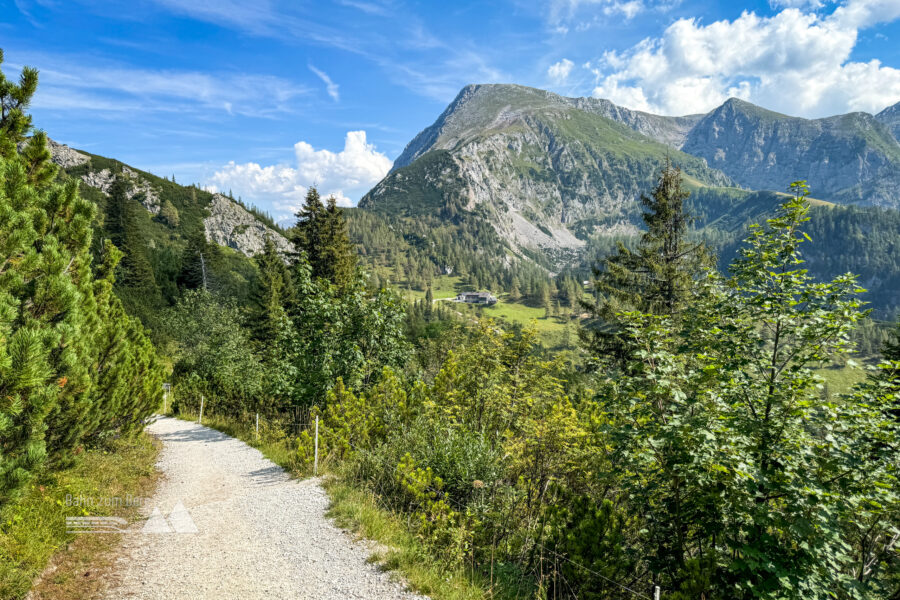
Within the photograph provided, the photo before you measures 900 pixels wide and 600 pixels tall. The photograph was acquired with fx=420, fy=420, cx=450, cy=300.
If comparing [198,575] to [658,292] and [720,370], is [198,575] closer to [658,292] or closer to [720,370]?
[720,370]

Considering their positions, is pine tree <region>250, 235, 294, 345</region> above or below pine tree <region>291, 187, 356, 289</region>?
below

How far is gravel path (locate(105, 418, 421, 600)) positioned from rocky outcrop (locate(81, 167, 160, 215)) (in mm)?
136797

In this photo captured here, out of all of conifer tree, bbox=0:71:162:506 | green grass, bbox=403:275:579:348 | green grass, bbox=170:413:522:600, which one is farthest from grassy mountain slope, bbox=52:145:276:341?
green grass, bbox=403:275:579:348

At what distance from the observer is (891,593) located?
4801mm

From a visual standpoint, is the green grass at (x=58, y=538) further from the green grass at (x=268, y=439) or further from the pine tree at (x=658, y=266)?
the pine tree at (x=658, y=266)

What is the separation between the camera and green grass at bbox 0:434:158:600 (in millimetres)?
5090

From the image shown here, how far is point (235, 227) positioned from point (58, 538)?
141220mm

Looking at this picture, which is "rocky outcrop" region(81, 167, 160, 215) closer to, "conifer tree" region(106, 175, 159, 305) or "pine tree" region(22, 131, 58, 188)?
"conifer tree" region(106, 175, 159, 305)

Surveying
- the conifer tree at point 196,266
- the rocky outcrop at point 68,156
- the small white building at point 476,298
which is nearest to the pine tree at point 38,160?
the conifer tree at point 196,266

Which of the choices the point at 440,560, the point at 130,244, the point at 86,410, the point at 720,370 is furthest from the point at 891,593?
the point at 130,244

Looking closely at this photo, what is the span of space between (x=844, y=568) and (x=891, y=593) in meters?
0.55

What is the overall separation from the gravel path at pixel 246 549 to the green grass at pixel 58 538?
0.38m

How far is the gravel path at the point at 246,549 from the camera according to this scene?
537 centimetres

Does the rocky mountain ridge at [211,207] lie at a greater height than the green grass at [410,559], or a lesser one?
greater
